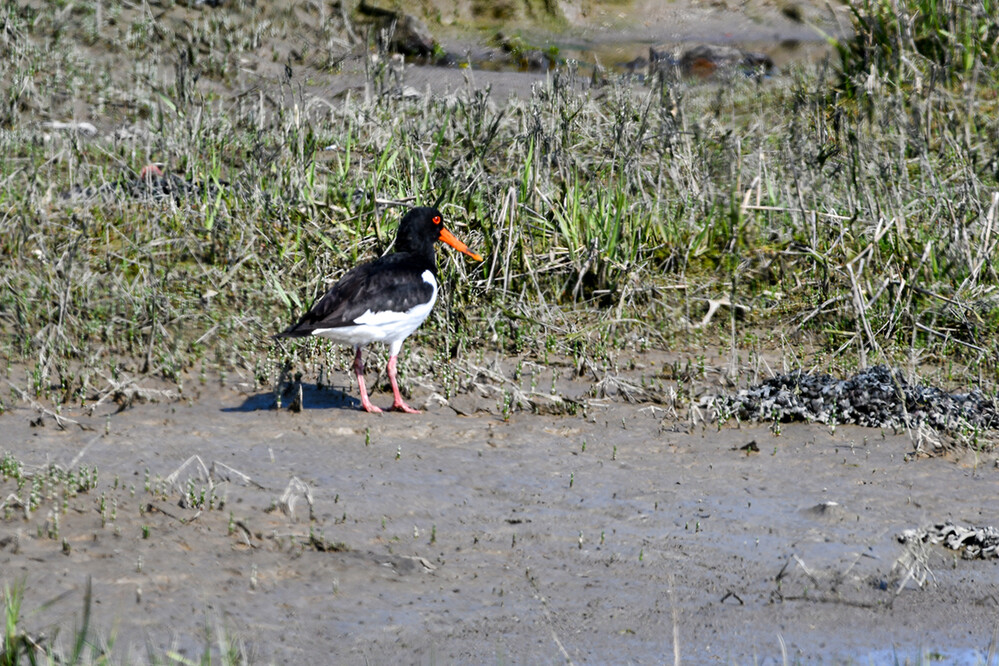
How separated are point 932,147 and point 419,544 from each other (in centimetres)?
718

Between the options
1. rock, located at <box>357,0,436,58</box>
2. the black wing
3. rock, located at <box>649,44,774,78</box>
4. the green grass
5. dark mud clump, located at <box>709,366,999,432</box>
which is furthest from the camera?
rock, located at <box>649,44,774,78</box>

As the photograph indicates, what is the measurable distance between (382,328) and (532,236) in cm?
202

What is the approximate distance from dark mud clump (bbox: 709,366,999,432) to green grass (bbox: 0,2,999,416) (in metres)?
0.41

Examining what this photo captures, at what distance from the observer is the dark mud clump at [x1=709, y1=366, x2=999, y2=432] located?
652cm

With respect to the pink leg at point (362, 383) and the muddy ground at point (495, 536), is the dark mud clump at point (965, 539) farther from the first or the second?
the pink leg at point (362, 383)

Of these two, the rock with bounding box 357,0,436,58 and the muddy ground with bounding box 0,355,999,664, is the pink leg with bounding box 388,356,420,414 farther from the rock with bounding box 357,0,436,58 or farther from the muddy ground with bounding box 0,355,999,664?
the rock with bounding box 357,0,436,58

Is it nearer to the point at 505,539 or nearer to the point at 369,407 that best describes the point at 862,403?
the point at 505,539

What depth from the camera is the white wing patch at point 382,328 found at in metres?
6.75

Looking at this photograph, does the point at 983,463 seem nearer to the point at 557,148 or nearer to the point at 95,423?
the point at 557,148

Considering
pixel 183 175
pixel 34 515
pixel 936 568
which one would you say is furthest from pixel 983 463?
pixel 183 175

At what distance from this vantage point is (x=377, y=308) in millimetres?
6797

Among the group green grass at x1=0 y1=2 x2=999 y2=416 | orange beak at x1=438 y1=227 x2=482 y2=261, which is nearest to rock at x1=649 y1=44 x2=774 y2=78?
green grass at x1=0 y1=2 x2=999 y2=416

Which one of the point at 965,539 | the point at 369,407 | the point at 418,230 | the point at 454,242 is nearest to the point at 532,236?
the point at 454,242

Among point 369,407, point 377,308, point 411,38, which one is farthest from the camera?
point 411,38
